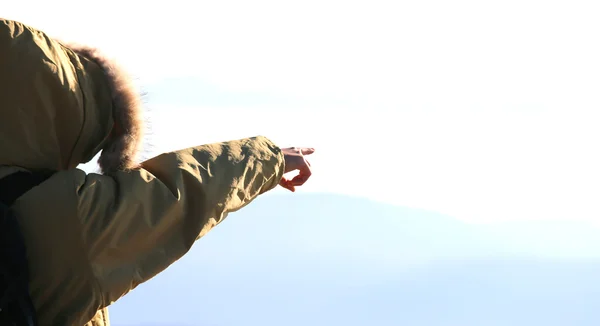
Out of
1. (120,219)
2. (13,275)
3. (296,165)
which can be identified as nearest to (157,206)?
(120,219)

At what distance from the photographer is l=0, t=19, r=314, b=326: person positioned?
252cm

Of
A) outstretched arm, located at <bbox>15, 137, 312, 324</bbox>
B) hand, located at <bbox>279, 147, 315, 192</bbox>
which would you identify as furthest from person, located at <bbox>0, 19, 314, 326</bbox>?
hand, located at <bbox>279, 147, 315, 192</bbox>

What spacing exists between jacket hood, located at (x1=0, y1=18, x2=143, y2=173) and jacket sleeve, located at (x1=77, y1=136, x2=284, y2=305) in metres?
0.15

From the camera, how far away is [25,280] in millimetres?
2465

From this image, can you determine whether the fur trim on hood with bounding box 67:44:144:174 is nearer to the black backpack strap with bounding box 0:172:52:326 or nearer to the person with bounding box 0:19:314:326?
the person with bounding box 0:19:314:326

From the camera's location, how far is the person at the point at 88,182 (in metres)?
2.52

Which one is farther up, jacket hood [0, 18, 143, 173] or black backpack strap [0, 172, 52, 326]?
jacket hood [0, 18, 143, 173]

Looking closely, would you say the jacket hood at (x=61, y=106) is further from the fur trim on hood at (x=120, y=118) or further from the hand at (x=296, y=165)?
the hand at (x=296, y=165)

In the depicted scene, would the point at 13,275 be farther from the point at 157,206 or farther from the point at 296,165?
the point at 296,165

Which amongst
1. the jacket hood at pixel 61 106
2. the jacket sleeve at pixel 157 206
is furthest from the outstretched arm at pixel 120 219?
the jacket hood at pixel 61 106

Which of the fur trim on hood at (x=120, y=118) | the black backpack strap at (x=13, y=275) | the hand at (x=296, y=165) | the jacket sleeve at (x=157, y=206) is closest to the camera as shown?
the black backpack strap at (x=13, y=275)

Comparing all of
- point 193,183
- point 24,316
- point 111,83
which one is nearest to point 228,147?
point 193,183

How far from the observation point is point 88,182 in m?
2.57

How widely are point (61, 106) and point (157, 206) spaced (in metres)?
0.39
